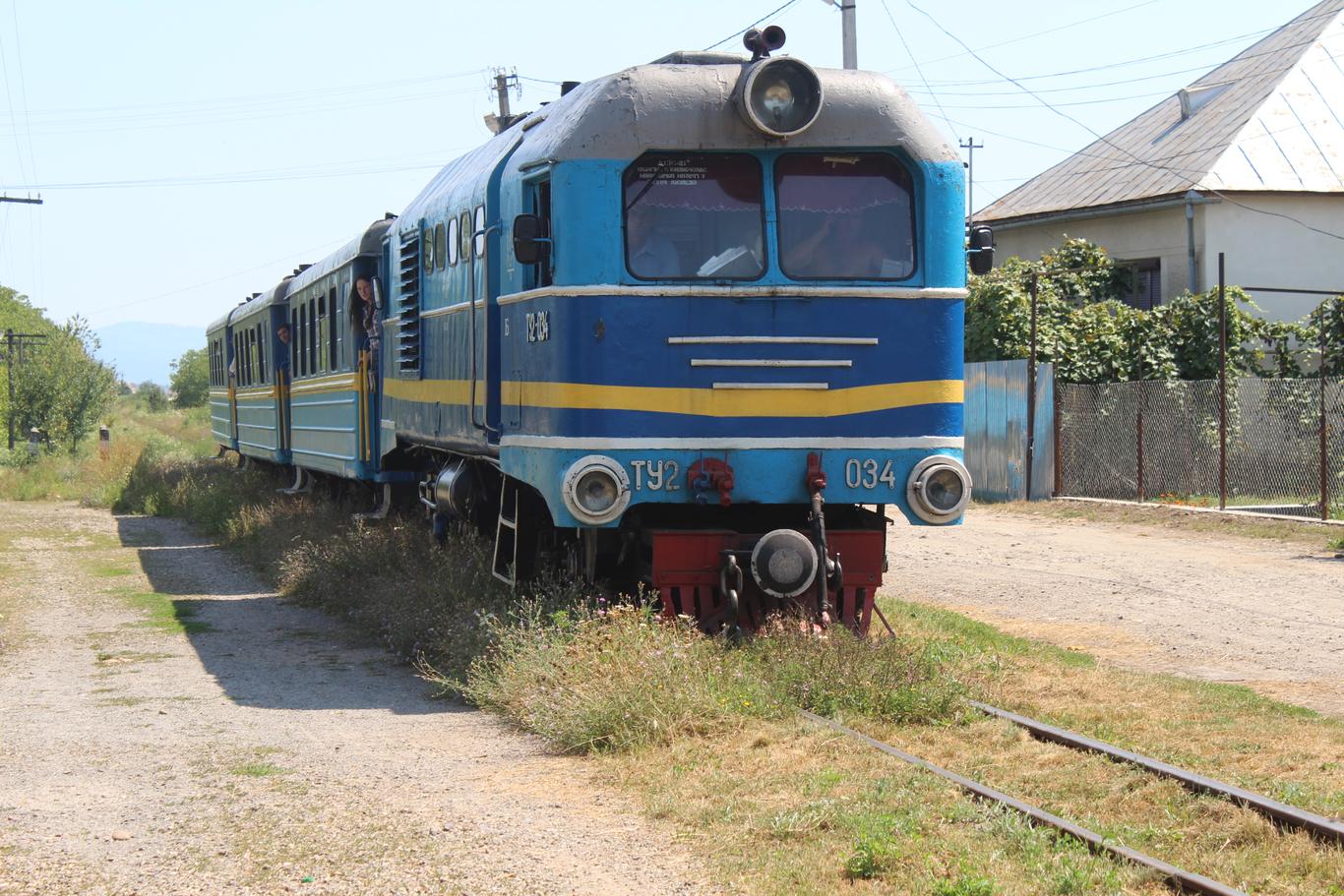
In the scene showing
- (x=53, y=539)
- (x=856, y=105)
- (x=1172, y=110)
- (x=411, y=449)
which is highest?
(x=1172, y=110)

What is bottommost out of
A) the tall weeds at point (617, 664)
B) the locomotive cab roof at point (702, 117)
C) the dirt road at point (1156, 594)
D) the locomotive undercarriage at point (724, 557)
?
the dirt road at point (1156, 594)

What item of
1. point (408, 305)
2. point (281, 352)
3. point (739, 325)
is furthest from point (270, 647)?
point (281, 352)

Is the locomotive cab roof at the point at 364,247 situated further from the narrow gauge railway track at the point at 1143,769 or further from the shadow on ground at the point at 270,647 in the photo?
the narrow gauge railway track at the point at 1143,769

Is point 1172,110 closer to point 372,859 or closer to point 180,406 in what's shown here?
point 372,859

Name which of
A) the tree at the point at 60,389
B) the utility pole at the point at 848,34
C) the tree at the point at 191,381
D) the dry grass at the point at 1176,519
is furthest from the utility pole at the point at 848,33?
the tree at the point at 191,381

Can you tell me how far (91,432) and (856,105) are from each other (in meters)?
42.1

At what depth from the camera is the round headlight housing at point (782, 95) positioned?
29.1ft

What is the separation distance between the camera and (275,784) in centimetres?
688

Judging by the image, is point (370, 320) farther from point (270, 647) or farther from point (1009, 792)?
point (1009, 792)

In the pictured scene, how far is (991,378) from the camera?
2411 centimetres

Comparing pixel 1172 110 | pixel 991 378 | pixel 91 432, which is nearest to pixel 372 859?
pixel 991 378

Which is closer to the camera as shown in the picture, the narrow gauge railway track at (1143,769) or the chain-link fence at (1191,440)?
the narrow gauge railway track at (1143,769)

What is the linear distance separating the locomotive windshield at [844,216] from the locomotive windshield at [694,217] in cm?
18

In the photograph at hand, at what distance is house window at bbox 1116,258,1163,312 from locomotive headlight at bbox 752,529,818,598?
2112 centimetres
